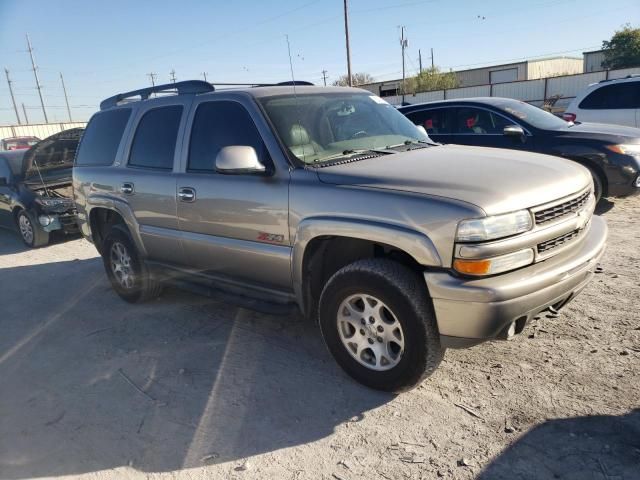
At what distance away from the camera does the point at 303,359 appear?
149 inches

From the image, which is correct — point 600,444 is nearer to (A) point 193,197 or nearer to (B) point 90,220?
(A) point 193,197

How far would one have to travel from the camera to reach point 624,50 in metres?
43.4

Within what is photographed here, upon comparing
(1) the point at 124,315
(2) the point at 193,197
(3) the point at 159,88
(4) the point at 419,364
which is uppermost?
(3) the point at 159,88

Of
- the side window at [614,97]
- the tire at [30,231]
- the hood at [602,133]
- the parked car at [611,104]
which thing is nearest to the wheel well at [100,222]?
the tire at [30,231]

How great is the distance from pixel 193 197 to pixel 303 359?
1.54 m

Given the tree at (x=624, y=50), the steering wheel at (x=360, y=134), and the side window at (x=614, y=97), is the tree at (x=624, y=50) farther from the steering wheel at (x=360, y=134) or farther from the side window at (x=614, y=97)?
the steering wheel at (x=360, y=134)

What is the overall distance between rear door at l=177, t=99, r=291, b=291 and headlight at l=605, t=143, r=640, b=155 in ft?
17.1

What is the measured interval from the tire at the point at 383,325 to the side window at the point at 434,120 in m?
5.36

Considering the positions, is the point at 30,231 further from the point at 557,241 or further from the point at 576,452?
the point at 576,452

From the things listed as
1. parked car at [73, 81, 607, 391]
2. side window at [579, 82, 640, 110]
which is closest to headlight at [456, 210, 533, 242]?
parked car at [73, 81, 607, 391]

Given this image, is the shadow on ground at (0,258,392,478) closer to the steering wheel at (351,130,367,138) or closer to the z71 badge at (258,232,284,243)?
the z71 badge at (258,232,284,243)

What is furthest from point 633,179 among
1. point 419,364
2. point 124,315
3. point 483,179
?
point 124,315

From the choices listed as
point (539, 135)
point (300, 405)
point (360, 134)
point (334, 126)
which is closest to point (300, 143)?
point (334, 126)

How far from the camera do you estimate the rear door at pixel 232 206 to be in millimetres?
3565
